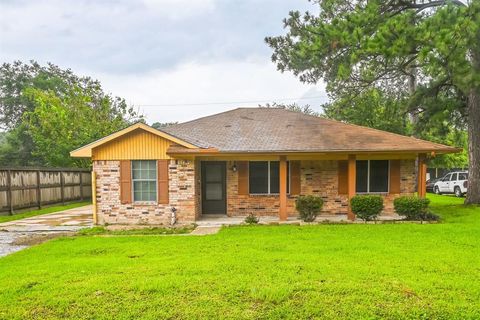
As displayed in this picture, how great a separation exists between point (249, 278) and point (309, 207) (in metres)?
5.60

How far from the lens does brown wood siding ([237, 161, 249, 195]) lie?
11.8 m

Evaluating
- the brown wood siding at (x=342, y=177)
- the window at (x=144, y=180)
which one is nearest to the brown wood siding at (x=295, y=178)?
the brown wood siding at (x=342, y=177)

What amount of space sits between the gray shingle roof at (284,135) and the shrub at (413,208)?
1540 mm

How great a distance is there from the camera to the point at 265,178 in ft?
39.0

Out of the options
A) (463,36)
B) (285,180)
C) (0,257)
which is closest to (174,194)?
(285,180)

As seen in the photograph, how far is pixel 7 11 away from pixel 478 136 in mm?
20110

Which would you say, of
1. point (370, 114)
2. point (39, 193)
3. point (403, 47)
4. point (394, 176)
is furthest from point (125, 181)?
point (370, 114)

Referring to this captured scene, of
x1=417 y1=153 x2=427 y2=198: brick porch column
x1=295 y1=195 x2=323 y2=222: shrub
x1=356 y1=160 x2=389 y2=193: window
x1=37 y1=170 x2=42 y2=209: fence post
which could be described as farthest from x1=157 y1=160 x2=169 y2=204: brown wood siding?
x1=417 y1=153 x2=427 y2=198: brick porch column

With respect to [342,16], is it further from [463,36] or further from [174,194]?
→ [174,194]

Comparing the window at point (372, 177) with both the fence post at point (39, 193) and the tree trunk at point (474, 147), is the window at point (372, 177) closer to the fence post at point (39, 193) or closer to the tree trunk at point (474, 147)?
the tree trunk at point (474, 147)

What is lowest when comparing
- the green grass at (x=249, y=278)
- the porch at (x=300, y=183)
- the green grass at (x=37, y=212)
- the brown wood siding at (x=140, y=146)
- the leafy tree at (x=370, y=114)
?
the green grass at (x=37, y=212)

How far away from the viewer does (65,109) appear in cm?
2158

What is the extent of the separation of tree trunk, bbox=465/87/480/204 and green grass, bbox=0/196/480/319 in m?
7.31

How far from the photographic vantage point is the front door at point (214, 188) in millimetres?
12055
